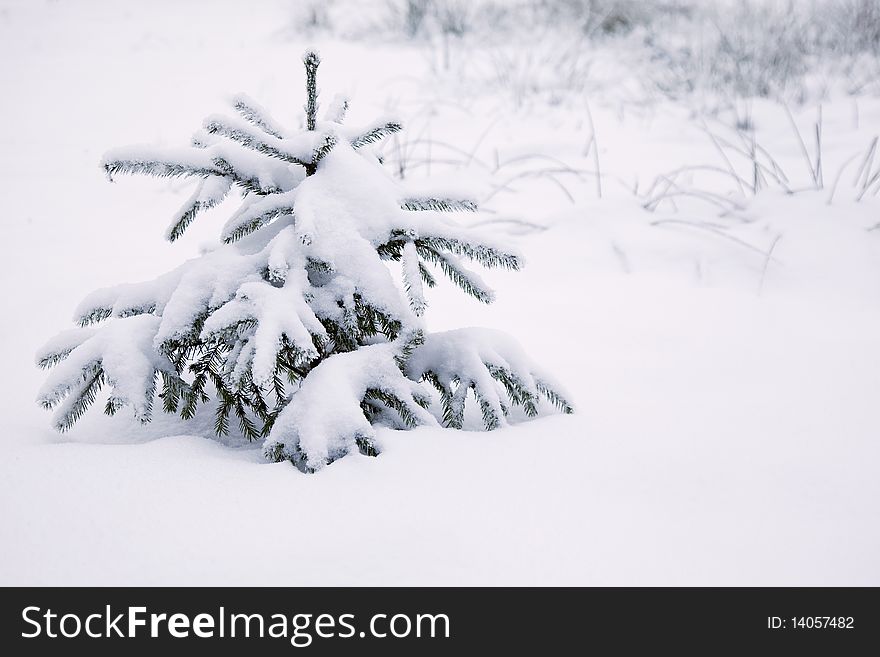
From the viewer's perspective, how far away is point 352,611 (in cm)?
110

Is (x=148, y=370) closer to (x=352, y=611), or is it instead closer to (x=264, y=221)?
(x=264, y=221)

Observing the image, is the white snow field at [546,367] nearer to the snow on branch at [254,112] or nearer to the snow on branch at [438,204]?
the snow on branch at [438,204]

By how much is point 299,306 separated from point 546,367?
1.12m

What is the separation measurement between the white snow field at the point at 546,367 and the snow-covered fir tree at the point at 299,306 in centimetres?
10

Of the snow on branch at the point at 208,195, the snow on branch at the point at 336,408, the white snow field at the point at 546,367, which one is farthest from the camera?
the snow on branch at the point at 208,195

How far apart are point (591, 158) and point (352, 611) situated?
157 inches

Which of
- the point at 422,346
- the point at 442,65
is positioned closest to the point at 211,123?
the point at 422,346

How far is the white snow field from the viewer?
3.93ft

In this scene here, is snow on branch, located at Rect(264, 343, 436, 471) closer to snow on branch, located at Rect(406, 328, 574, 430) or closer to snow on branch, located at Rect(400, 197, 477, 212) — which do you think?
snow on branch, located at Rect(406, 328, 574, 430)

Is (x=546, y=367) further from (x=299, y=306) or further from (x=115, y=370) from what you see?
(x=115, y=370)

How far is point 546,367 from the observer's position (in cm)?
233

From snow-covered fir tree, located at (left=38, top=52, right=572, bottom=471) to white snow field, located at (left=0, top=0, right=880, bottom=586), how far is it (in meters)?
0.10

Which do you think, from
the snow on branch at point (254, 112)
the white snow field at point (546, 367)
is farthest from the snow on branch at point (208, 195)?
the white snow field at point (546, 367)

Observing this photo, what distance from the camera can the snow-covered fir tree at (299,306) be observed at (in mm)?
1441
